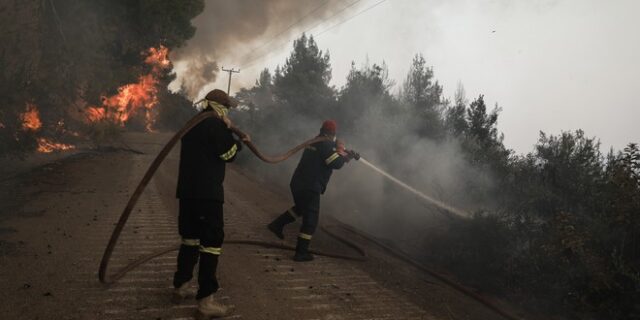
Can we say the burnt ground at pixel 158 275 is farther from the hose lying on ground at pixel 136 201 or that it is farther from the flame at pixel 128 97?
the flame at pixel 128 97

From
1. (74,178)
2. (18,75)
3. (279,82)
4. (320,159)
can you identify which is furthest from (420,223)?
(279,82)

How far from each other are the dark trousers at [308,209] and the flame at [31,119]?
30.7ft

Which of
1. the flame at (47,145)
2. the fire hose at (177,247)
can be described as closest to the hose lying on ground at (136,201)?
the fire hose at (177,247)

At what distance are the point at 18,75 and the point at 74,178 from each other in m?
3.03

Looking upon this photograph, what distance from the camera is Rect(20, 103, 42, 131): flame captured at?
38.3 feet

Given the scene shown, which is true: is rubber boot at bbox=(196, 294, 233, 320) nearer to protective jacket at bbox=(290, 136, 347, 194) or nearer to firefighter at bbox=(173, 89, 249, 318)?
firefighter at bbox=(173, 89, 249, 318)

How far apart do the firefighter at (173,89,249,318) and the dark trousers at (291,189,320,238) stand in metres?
2.21

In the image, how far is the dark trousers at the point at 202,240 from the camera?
4004 mm

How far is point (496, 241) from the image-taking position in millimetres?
7566

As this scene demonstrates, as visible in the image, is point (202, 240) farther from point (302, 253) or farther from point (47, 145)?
point (47, 145)

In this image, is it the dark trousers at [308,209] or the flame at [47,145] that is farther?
the flame at [47,145]

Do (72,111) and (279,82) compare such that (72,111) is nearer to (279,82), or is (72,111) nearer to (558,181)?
(279,82)

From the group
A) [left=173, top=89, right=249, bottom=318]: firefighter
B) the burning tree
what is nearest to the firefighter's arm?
[left=173, top=89, right=249, bottom=318]: firefighter

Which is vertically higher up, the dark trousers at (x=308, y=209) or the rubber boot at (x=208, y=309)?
the dark trousers at (x=308, y=209)
